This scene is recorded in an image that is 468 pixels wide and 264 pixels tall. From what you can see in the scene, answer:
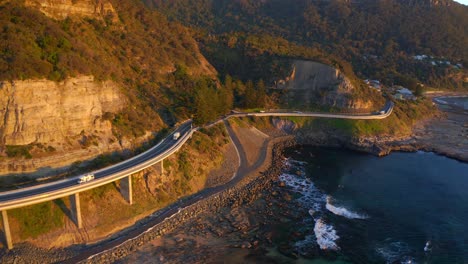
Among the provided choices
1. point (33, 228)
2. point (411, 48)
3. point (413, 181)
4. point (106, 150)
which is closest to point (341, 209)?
point (413, 181)

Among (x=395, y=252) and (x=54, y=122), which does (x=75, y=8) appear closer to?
(x=54, y=122)

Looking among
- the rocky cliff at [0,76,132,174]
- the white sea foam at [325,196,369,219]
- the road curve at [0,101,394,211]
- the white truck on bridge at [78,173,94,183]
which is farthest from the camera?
the white sea foam at [325,196,369,219]

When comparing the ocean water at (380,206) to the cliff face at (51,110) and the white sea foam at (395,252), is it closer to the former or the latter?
the white sea foam at (395,252)

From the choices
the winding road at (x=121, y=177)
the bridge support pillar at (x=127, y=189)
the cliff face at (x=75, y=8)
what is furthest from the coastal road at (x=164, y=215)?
the cliff face at (x=75, y=8)

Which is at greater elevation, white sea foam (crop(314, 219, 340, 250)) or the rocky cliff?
the rocky cliff

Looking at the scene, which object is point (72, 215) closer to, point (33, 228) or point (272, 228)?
point (33, 228)

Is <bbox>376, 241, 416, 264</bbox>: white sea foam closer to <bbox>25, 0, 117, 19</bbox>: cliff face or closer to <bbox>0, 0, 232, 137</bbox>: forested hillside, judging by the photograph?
<bbox>0, 0, 232, 137</bbox>: forested hillside

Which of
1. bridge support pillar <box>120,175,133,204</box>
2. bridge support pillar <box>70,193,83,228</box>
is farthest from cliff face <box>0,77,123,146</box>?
bridge support pillar <box>120,175,133,204</box>

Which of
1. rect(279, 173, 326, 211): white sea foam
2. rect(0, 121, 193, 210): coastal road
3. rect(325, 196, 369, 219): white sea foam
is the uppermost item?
rect(0, 121, 193, 210): coastal road

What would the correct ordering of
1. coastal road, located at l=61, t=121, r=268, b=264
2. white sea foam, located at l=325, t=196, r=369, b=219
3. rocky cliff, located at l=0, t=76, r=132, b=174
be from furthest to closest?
white sea foam, located at l=325, t=196, r=369, b=219, rocky cliff, located at l=0, t=76, r=132, b=174, coastal road, located at l=61, t=121, r=268, b=264
